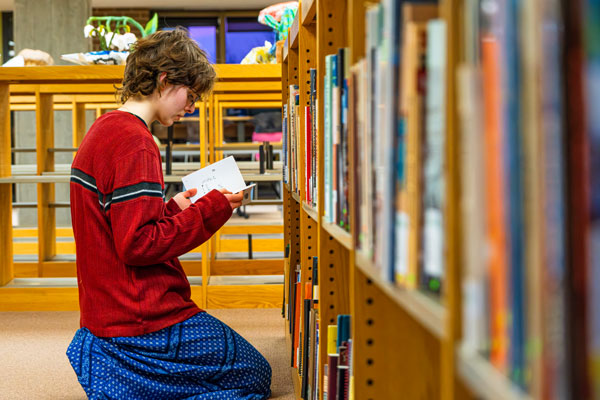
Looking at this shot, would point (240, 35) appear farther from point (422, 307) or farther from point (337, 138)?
point (422, 307)

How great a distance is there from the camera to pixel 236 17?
10188 millimetres

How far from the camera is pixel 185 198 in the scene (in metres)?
2.01

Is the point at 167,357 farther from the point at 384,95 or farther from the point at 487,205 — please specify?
the point at 487,205

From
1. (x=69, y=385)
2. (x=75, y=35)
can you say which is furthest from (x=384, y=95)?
(x=75, y=35)

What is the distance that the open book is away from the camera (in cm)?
199

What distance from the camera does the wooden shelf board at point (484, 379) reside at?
0.40 meters

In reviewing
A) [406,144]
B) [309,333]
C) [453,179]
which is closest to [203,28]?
[309,333]

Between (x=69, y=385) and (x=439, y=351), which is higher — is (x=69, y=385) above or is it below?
below

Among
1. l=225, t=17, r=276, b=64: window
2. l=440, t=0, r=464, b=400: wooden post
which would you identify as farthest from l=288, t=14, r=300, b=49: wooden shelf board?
l=225, t=17, r=276, b=64: window

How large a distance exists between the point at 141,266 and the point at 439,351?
3.60ft

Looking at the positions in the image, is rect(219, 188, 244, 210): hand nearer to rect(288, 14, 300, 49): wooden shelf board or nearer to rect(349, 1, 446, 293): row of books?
rect(288, 14, 300, 49): wooden shelf board

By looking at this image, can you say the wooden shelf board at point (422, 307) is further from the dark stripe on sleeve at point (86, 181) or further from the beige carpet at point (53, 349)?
the beige carpet at point (53, 349)

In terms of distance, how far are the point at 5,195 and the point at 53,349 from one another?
113 cm

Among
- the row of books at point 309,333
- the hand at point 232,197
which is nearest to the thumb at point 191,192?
the hand at point 232,197
